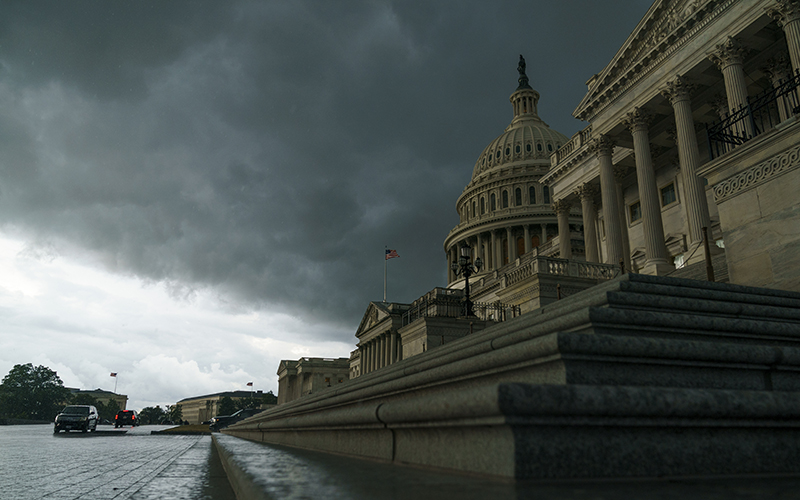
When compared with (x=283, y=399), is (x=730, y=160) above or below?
above

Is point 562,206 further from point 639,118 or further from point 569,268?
point 569,268

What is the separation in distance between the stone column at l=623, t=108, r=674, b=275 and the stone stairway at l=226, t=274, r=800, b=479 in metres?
18.5

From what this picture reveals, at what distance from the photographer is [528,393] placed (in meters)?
2.83

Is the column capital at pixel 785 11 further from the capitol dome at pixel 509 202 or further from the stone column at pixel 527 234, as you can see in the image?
the stone column at pixel 527 234

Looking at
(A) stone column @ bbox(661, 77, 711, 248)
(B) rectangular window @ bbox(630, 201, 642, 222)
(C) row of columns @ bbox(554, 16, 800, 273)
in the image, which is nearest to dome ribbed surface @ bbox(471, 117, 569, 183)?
(B) rectangular window @ bbox(630, 201, 642, 222)

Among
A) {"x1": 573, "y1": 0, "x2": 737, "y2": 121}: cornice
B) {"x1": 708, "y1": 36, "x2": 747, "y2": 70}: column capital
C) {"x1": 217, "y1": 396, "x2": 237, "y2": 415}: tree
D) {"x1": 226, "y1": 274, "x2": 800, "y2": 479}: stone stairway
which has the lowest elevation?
{"x1": 217, "y1": 396, "x2": 237, "y2": 415}: tree

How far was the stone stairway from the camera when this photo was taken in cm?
291

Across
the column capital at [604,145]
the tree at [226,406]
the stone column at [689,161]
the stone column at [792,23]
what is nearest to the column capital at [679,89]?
the stone column at [689,161]

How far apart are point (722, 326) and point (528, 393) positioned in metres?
3.57

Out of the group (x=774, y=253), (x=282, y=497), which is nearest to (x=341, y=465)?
(x=282, y=497)

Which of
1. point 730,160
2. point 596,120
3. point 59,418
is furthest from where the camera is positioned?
point 596,120

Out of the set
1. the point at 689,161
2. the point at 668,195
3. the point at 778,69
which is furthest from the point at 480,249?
the point at 689,161

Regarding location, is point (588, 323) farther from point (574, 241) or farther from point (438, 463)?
point (574, 241)

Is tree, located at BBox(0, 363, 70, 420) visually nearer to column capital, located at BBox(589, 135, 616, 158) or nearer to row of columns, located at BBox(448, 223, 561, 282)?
row of columns, located at BBox(448, 223, 561, 282)
